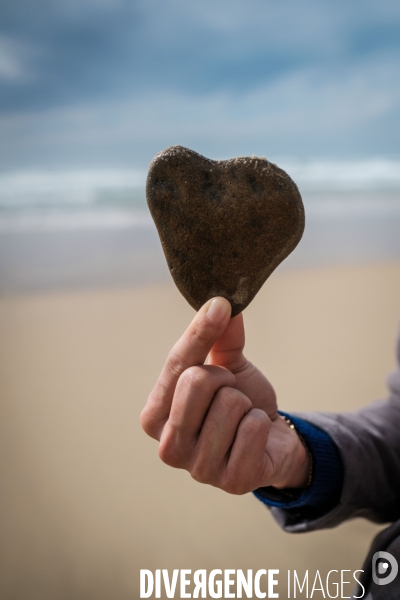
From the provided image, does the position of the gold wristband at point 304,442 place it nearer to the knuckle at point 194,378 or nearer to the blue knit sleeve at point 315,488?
the blue knit sleeve at point 315,488

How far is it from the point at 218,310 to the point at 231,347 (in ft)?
0.78

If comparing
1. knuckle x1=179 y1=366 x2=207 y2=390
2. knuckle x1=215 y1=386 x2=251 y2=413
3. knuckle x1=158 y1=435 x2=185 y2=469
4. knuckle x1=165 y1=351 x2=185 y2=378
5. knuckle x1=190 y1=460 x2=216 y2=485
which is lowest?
knuckle x1=190 y1=460 x2=216 y2=485

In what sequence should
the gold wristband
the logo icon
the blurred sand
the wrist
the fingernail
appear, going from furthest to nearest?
the blurred sand, the gold wristband, the wrist, the logo icon, the fingernail

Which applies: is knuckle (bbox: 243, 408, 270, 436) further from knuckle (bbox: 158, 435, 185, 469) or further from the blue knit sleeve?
the blue knit sleeve

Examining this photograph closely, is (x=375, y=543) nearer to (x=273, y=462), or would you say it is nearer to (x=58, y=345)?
(x=273, y=462)

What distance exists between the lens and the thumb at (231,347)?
143 cm

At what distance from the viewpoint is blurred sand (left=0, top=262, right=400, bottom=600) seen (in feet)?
7.67

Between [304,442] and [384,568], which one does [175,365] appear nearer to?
[304,442]

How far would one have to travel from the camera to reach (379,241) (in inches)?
214

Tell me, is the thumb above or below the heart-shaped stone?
below

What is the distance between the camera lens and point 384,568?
4.75ft

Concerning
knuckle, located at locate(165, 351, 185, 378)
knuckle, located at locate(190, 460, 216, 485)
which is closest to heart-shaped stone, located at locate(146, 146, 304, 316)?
knuckle, located at locate(165, 351, 185, 378)

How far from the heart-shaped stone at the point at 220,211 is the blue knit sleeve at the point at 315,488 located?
2.24 ft

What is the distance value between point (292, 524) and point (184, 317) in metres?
2.20
